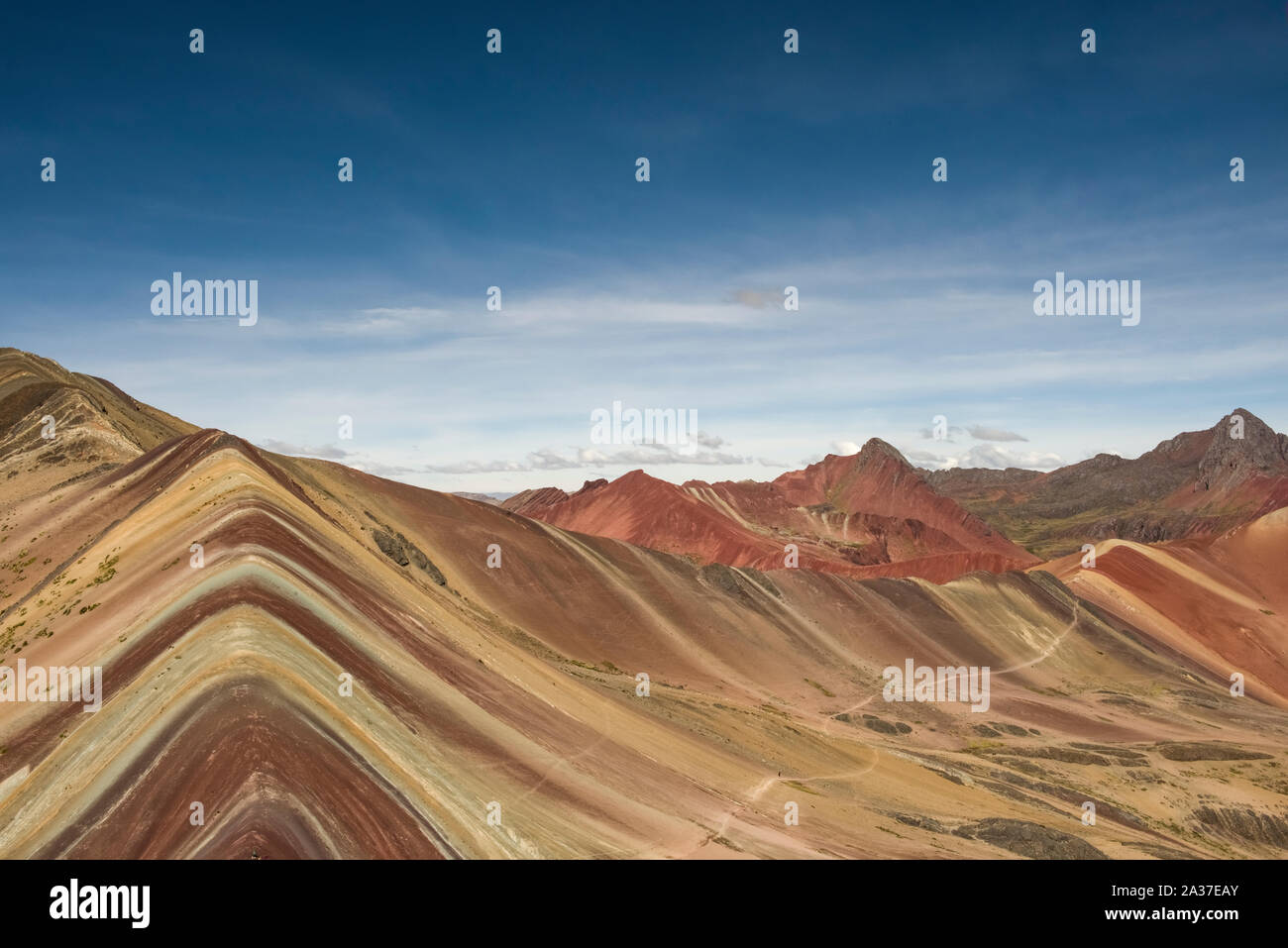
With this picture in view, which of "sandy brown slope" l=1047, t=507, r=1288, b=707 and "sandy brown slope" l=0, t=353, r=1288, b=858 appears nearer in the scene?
"sandy brown slope" l=0, t=353, r=1288, b=858

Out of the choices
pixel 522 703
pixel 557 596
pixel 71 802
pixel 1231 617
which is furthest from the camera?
pixel 1231 617

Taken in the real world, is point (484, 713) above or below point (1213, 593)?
above

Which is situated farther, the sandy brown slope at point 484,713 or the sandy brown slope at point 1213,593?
the sandy brown slope at point 1213,593

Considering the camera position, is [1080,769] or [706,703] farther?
[1080,769]

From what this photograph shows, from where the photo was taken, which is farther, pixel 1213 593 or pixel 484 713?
pixel 1213 593
